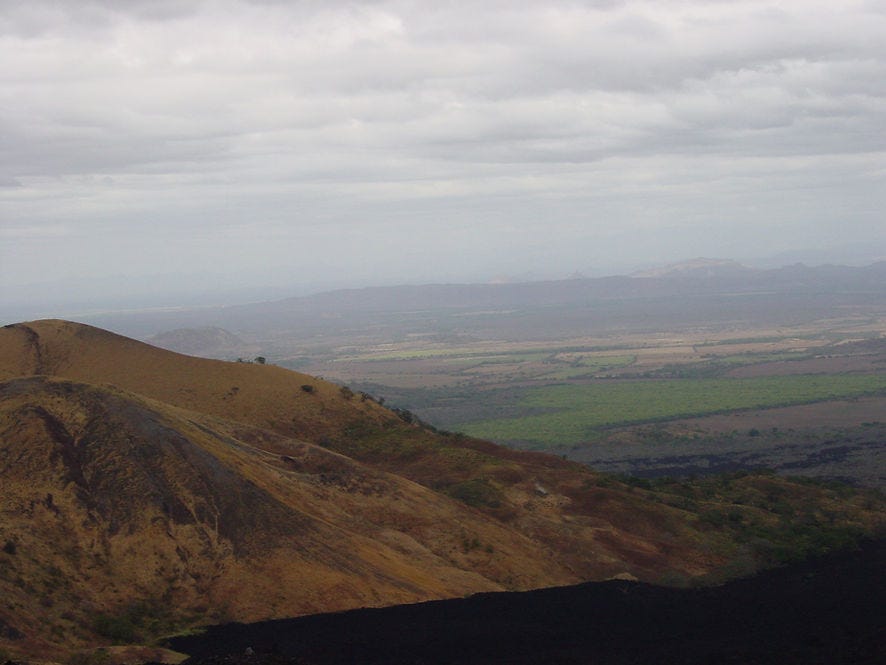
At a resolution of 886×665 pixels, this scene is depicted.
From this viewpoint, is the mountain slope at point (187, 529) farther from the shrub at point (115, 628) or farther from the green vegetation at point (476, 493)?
the green vegetation at point (476, 493)

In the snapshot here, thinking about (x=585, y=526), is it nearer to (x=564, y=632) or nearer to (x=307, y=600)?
(x=564, y=632)

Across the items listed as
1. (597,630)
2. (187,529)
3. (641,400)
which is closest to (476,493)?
(597,630)

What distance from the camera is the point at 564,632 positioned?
3931 cm

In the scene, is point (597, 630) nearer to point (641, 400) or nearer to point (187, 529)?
point (187, 529)

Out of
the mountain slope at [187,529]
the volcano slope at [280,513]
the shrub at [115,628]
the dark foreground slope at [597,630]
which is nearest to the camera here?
the shrub at [115,628]

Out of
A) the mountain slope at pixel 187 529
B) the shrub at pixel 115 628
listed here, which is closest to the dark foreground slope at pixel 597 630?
the shrub at pixel 115 628

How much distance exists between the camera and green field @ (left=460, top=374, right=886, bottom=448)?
124 metres

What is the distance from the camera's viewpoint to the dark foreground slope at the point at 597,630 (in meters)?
35.0

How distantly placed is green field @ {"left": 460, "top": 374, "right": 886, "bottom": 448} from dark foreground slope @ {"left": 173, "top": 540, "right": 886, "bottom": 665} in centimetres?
6551

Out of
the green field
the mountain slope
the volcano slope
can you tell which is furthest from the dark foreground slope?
the green field

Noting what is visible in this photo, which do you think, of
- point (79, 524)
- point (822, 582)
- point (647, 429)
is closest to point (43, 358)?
point (79, 524)

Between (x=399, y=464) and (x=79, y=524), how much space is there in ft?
78.7

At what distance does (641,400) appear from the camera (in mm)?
146625

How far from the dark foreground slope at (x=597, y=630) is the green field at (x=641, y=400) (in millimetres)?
65511
